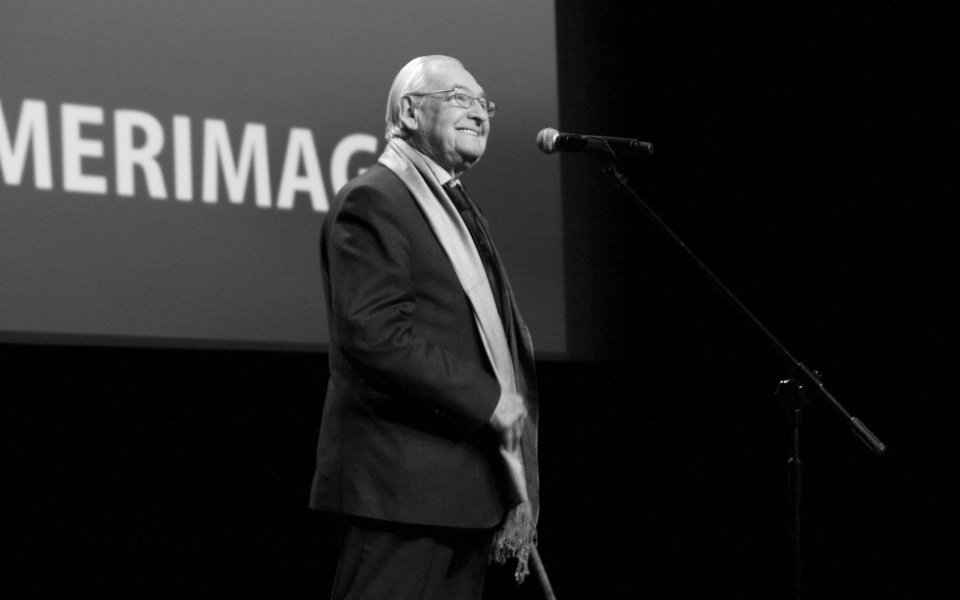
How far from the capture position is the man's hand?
166 cm

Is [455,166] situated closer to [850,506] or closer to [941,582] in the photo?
[850,506]

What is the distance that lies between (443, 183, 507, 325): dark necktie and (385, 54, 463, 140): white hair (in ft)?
0.44

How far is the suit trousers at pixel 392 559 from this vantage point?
1.64 metres

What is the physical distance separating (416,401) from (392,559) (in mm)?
240

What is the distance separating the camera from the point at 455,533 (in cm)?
172

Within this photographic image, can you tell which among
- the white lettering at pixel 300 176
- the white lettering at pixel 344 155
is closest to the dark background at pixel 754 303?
the white lettering at pixel 344 155

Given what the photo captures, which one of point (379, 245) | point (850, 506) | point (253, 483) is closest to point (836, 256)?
point (850, 506)

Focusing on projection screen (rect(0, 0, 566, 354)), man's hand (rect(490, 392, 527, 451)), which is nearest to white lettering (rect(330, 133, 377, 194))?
projection screen (rect(0, 0, 566, 354))

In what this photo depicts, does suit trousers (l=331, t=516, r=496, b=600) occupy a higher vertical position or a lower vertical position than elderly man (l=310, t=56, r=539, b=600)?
lower

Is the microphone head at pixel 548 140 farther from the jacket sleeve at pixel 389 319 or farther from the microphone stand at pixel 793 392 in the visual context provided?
the jacket sleeve at pixel 389 319

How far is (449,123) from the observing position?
1.84 metres

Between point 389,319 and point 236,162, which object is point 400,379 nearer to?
point 389,319

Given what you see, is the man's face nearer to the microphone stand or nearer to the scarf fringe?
the microphone stand

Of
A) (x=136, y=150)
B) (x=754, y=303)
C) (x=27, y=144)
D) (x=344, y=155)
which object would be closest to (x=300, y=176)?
(x=344, y=155)
